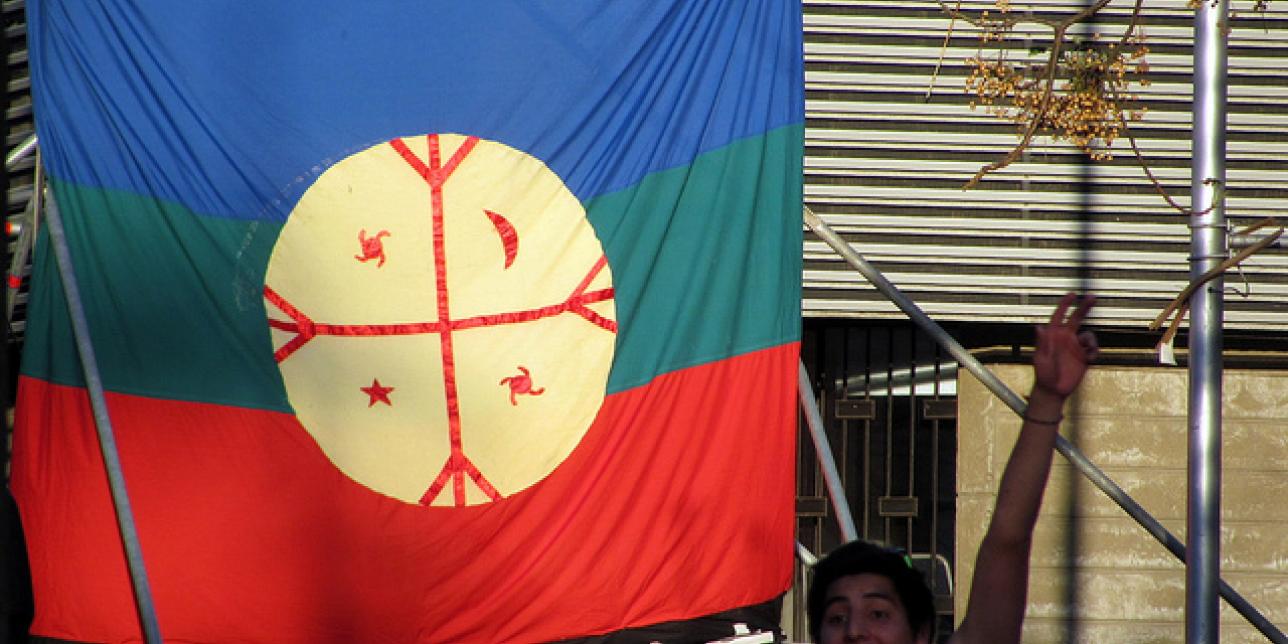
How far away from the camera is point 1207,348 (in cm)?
604

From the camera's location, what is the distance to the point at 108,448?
631cm

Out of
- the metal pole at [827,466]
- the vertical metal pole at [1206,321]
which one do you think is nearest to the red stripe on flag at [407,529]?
the metal pole at [827,466]

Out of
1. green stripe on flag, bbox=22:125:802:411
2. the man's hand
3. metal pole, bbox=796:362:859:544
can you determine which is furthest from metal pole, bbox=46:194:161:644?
the man's hand

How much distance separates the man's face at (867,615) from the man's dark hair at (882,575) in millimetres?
14

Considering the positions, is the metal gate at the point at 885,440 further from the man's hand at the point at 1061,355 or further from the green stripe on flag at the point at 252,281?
the man's hand at the point at 1061,355

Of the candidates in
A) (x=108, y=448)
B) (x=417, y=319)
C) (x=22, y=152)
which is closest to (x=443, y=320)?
(x=417, y=319)

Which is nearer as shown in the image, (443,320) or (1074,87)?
(443,320)

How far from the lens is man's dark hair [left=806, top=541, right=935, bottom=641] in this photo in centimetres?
338

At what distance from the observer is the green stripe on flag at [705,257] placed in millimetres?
6457

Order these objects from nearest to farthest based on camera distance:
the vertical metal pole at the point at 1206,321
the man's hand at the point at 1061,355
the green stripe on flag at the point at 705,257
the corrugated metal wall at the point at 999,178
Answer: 1. the man's hand at the point at 1061,355
2. the vertical metal pole at the point at 1206,321
3. the green stripe on flag at the point at 705,257
4. the corrugated metal wall at the point at 999,178

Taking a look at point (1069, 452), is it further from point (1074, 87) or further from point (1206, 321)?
point (1074, 87)

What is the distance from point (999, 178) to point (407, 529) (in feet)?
12.0

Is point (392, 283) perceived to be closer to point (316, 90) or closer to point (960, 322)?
point (316, 90)

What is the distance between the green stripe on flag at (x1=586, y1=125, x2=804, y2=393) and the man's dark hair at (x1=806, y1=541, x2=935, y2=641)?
295 centimetres
